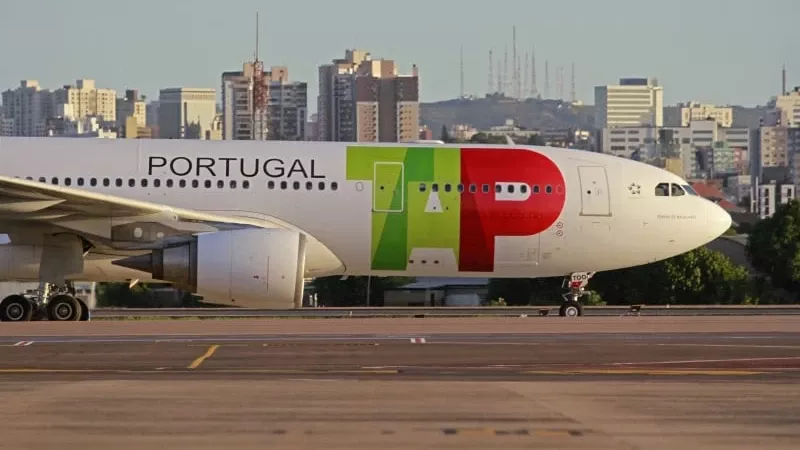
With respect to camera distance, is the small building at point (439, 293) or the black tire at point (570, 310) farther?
the small building at point (439, 293)

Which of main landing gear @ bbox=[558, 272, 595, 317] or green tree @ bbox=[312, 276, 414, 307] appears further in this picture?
green tree @ bbox=[312, 276, 414, 307]

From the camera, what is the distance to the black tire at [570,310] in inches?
1168

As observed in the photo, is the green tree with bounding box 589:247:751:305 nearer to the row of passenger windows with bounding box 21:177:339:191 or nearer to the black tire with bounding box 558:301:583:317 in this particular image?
the black tire with bounding box 558:301:583:317

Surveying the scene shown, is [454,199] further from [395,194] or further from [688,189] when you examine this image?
[688,189]

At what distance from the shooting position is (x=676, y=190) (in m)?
30.1

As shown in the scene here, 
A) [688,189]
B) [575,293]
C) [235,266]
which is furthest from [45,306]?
[688,189]

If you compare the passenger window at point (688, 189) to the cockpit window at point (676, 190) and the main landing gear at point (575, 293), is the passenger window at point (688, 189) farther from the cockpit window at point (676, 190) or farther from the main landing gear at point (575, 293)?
the main landing gear at point (575, 293)

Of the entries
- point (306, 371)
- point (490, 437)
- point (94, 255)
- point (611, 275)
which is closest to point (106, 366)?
point (306, 371)

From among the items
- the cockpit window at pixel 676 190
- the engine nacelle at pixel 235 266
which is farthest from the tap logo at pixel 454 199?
the engine nacelle at pixel 235 266

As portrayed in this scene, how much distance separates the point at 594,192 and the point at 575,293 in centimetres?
185

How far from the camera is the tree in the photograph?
59.6 m

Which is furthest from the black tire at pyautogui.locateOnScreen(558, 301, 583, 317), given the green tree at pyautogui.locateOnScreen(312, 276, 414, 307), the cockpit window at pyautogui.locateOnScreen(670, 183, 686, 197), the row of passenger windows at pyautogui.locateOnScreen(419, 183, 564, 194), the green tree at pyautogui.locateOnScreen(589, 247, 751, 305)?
the green tree at pyautogui.locateOnScreen(312, 276, 414, 307)

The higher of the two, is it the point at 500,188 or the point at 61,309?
the point at 500,188

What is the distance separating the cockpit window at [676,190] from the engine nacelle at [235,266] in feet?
22.4
